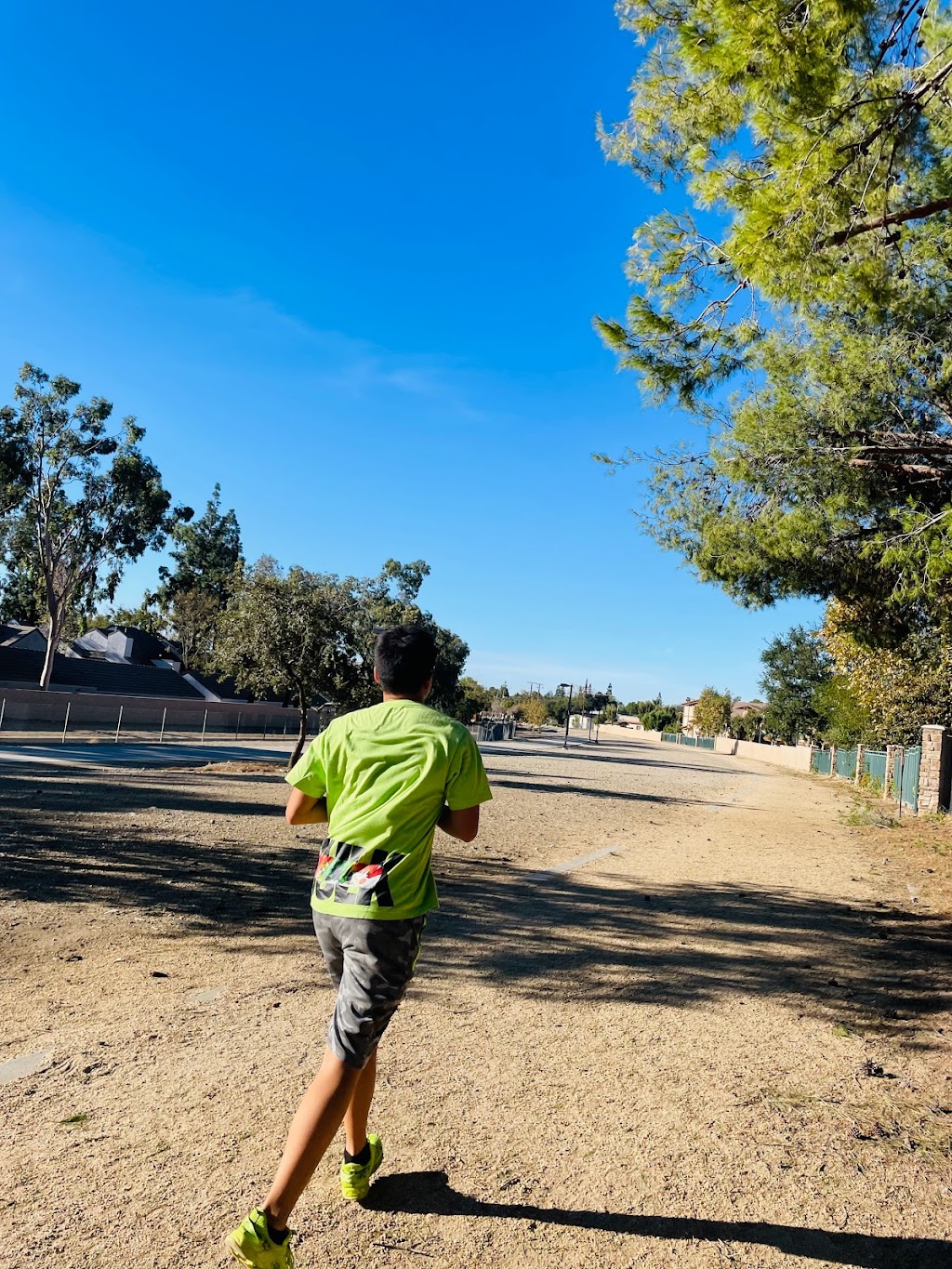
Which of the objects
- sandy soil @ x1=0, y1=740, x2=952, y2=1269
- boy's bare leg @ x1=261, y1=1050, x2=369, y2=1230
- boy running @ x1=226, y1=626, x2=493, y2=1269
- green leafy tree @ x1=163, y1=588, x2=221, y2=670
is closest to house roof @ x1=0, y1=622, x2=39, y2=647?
green leafy tree @ x1=163, y1=588, x2=221, y2=670

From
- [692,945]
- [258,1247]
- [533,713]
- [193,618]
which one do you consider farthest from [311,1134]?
[533,713]

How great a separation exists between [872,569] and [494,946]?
22.6 ft

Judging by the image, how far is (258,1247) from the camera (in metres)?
2.12

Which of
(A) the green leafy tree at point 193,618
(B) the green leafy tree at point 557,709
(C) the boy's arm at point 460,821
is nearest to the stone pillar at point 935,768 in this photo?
(C) the boy's arm at point 460,821

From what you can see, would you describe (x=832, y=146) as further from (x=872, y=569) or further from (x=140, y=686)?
(x=140, y=686)

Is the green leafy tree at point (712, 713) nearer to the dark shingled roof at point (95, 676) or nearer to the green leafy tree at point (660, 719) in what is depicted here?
the green leafy tree at point (660, 719)

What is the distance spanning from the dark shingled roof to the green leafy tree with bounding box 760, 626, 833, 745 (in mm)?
36968

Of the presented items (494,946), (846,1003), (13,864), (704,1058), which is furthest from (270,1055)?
(13,864)

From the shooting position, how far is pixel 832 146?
5.07 meters

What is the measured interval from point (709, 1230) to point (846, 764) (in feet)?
130

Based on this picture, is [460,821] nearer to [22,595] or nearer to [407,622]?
[407,622]

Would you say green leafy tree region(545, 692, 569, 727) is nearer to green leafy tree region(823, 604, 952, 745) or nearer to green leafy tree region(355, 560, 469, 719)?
green leafy tree region(355, 560, 469, 719)

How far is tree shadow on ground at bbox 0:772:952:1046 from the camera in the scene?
509cm

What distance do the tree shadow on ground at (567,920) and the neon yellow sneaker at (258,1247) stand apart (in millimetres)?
2744
